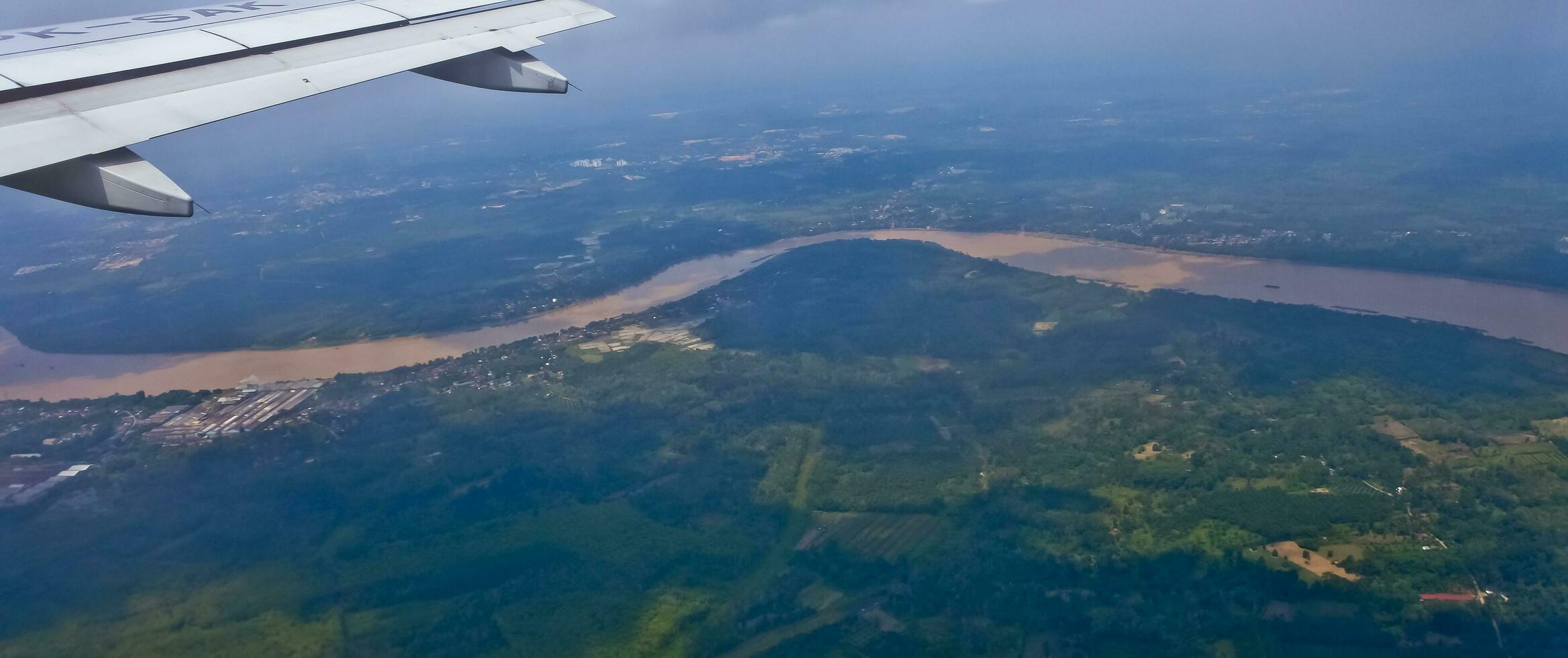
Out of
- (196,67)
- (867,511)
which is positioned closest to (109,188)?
(196,67)

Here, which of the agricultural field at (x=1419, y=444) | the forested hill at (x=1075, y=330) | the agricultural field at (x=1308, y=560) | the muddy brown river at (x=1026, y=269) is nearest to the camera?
the agricultural field at (x=1308, y=560)

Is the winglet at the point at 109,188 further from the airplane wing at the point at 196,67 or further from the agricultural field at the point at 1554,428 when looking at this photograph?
the agricultural field at the point at 1554,428

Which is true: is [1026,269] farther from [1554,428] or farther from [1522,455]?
[1522,455]

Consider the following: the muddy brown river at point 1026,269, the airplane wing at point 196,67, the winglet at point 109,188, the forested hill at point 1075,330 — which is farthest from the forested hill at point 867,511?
the winglet at point 109,188

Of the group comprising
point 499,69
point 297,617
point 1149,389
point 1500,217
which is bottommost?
point 297,617

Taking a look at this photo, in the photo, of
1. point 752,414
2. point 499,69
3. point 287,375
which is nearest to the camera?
point 499,69

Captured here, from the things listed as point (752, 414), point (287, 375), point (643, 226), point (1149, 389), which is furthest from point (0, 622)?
point (643, 226)

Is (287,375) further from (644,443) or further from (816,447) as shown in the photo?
(816,447)
